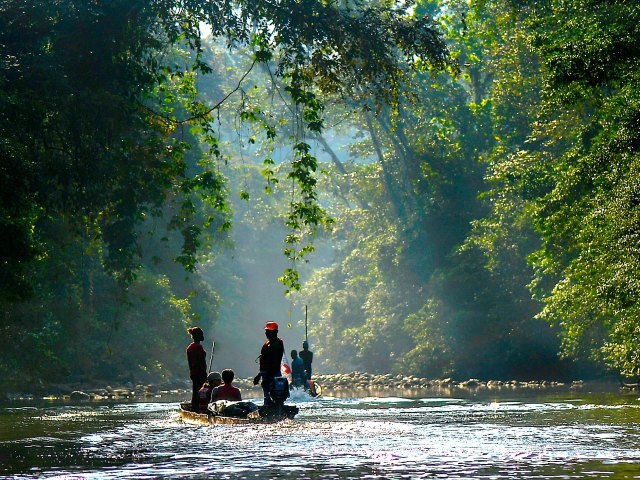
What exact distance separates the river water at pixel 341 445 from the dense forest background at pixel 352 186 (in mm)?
2954

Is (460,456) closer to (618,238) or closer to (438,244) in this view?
(618,238)

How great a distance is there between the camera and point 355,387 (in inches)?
2074

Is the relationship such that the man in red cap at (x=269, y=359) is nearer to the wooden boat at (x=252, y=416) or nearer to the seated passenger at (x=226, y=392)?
the wooden boat at (x=252, y=416)

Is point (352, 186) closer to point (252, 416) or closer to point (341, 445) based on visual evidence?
point (252, 416)

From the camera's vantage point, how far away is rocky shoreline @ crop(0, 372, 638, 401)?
3906 cm

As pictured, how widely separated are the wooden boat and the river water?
38cm

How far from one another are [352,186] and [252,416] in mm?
55114

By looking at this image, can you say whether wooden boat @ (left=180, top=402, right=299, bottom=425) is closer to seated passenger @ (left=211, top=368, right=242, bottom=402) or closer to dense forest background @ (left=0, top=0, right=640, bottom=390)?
seated passenger @ (left=211, top=368, right=242, bottom=402)

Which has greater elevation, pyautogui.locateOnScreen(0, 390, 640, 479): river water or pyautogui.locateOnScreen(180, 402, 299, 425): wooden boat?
pyautogui.locateOnScreen(180, 402, 299, 425): wooden boat

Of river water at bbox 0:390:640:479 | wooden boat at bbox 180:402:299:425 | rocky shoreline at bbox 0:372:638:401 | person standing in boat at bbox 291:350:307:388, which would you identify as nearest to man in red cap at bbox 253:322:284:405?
wooden boat at bbox 180:402:299:425

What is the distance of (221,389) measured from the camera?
22.3 metres

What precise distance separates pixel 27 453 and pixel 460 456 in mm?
6642

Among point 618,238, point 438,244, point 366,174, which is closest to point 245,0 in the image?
point 618,238

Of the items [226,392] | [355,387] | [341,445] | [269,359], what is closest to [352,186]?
[355,387]
